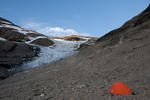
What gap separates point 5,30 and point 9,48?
38.4 feet

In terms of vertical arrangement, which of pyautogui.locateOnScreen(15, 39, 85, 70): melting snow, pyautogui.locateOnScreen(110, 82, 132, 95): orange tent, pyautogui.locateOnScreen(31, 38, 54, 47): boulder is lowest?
pyautogui.locateOnScreen(110, 82, 132, 95): orange tent

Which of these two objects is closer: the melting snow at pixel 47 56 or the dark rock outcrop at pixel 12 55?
the dark rock outcrop at pixel 12 55

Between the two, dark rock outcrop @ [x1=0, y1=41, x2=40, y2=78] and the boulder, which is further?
the boulder

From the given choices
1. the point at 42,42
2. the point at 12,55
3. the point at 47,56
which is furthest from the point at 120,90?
the point at 42,42

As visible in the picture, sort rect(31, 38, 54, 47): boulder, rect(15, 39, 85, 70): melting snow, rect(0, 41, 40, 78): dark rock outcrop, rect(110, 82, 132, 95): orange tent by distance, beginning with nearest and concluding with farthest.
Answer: rect(110, 82, 132, 95): orange tent
rect(0, 41, 40, 78): dark rock outcrop
rect(15, 39, 85, 70): melting snow
rect(31, 38, 54, 47): boulder

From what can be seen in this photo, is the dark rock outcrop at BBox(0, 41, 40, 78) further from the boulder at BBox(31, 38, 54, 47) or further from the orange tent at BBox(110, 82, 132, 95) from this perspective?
the orange tent at BBox(110, 82, 132, 95)

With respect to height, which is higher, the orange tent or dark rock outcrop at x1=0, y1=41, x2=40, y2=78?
dark rock outcrop at x1=0, y1=41, x2=40, y2=78

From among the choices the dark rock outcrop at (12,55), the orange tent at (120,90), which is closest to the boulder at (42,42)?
the dark rock outcrop at (12,55)

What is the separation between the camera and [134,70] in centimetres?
414

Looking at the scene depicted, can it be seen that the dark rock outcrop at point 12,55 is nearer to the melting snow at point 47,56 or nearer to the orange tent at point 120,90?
the melting snow at point 47,56

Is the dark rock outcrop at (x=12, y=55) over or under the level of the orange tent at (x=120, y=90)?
over

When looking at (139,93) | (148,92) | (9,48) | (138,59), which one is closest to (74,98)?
(139,93)

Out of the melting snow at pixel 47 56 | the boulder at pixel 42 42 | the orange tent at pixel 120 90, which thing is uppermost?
the boulder at pixel 42 42

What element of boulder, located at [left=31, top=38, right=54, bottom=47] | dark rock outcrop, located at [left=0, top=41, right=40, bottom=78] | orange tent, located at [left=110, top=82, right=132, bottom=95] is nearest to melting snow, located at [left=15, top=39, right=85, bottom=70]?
dark rock outcrop, located at [left=0, top=41, right=40, bottom=78]
